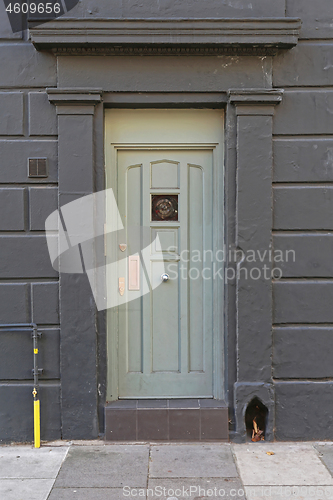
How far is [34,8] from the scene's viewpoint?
3.82m

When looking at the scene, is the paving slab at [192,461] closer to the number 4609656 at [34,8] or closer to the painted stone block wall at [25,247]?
the painted stone block wall at [25,247]

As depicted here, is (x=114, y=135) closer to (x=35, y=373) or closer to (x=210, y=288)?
(x=210, y=288)

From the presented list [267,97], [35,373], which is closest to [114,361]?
[35,373]

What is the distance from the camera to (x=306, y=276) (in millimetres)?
3912

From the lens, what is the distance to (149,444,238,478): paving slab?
3340 millimetres

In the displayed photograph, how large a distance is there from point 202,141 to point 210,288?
1451mm

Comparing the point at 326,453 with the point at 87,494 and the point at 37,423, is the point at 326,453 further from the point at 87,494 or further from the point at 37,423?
the point at 37,423

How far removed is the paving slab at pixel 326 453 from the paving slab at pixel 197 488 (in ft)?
2.73

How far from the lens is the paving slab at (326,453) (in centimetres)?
348

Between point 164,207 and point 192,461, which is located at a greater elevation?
point 164,207

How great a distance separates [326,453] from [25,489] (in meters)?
2.56

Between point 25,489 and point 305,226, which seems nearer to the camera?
point 25,489

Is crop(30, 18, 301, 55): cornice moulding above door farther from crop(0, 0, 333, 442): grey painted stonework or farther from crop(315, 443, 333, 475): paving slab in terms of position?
crop(315, 443, 333, 475): paving slab

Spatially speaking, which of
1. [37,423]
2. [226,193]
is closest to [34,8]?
[226,193]
